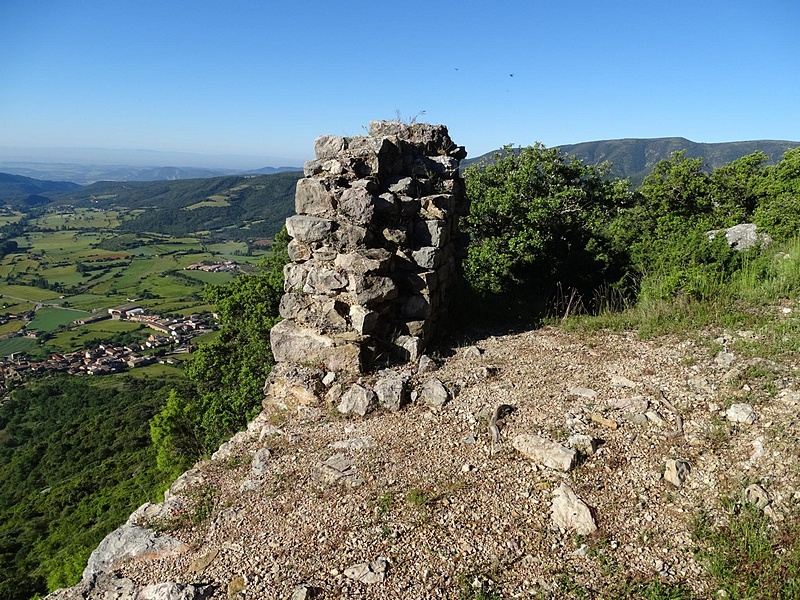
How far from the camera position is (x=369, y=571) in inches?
178

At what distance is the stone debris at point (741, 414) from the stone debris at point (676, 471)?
3.90ft

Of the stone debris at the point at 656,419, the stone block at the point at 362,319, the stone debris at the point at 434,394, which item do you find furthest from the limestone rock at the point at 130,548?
the stone debris at the point at 656,419

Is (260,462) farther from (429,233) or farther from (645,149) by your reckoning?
(645,149)

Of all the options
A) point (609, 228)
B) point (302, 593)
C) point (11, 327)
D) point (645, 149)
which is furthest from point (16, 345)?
point (645, 149)

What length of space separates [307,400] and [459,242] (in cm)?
696

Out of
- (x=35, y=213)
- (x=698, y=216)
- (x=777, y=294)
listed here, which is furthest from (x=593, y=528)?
(x=35, y=213)

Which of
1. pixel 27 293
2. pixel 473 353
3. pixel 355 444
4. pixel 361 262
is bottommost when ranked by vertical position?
pixel 27 293

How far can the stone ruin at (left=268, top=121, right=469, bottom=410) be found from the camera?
8219mm

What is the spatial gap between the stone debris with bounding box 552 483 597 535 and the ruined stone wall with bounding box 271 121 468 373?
3856 millimetres

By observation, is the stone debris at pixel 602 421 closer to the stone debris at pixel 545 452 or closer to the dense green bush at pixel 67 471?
the stone debris at pixel 545 452

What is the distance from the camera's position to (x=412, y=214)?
9.62 meters

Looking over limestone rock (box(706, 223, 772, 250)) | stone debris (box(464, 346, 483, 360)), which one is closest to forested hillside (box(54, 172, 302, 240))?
limestone rock (box(706, 223, 772, 250))

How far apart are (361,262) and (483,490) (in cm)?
451

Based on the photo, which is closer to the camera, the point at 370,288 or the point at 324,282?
the point at 370,288
